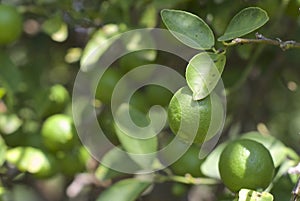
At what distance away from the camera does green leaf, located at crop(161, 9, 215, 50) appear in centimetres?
101

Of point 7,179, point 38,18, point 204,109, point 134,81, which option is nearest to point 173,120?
point 204,109

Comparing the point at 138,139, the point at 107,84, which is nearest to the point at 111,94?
the point at 107,84

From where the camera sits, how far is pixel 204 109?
3.17 ft

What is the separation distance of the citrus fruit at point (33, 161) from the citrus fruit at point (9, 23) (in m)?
0.24

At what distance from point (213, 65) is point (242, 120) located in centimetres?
75

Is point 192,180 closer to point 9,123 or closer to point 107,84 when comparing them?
point 107,84

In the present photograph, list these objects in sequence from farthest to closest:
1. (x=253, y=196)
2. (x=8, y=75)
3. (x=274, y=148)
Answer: (x=8, y=75)
(x=274, y=148)
(x=253, y=196)

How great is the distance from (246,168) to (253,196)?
0.23 ft

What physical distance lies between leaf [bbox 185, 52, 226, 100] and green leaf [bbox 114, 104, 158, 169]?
1.31ft

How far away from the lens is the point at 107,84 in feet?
4.64

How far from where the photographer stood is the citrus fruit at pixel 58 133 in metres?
1.44

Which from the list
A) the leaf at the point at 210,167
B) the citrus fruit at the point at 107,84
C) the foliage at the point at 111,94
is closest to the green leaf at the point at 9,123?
the foliage at the point at 111,94

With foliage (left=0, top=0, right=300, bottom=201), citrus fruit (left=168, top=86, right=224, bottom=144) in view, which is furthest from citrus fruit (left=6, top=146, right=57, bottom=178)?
citrus fruit (left=168, top=86, right=224, bottom=144)

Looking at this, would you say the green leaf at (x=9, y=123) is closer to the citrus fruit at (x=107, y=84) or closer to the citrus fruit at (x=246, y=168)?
the citrus fruit at (x=107, y=84)
